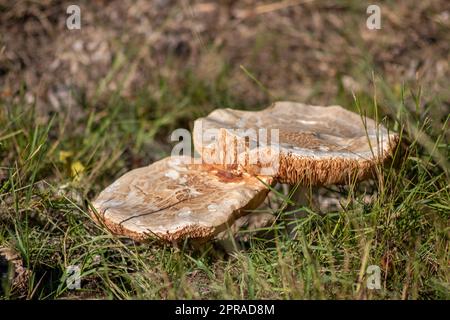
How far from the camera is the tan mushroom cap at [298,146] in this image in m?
3.47

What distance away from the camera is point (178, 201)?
3.62 meters

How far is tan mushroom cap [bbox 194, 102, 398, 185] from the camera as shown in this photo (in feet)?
11.4

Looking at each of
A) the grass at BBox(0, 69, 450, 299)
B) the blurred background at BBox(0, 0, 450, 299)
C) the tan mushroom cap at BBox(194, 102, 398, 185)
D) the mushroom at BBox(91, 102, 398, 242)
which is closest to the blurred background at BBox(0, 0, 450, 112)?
the blurred background at BBox(0, 0, 450, 299)

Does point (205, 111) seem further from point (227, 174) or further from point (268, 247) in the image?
point (268, 247)

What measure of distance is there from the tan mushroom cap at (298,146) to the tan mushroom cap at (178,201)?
115mm

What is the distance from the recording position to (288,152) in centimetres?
343

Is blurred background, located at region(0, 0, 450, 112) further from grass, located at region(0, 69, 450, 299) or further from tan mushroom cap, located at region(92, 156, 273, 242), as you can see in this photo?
tan mushroom cap, located at region(92, 156, 273, 242)

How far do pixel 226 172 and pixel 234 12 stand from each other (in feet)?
12.0

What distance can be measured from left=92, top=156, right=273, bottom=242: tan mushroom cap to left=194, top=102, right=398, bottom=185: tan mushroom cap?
115mm

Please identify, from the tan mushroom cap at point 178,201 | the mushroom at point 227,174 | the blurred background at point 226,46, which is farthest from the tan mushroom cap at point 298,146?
the blurred background at point 226,46

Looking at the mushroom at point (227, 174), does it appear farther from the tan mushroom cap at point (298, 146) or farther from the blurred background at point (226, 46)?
the blurred background at point (226, 46)

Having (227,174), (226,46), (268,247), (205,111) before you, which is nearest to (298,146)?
(227,174)

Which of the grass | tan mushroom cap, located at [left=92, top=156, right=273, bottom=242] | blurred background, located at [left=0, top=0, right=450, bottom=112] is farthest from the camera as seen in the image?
blurred background, located at [left=0, top=0, right=450, bottom=112]
